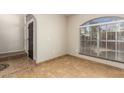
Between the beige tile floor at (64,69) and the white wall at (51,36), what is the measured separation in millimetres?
99

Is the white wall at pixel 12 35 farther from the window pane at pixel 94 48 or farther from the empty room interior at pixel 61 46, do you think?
the window pane at pixel 94 48

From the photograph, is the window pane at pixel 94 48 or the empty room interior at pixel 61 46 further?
the window pane at pixel 94 48

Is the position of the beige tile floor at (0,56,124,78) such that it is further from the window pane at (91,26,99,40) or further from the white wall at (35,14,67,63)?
the window pane at (91,26,99,40)

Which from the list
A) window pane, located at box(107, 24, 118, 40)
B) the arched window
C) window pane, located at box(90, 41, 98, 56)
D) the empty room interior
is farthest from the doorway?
window pane, located at box(107, 24, 118, 40)

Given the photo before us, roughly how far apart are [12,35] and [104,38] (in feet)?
3.87

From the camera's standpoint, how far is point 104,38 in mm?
1218

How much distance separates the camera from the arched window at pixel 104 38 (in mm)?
1175

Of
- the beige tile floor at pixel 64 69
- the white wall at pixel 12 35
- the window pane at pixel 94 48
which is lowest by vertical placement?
the beige tile floor at pixel 64 69

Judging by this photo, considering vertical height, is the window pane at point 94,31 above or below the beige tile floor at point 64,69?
above

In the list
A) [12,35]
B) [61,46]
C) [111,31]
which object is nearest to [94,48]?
[111,31]

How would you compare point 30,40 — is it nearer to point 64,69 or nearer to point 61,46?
point 61,46

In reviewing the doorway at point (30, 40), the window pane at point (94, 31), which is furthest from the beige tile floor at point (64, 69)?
the window pane at point (94, 31)

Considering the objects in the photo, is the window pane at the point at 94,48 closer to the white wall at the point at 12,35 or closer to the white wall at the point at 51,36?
the white wall at the point at 51,36
